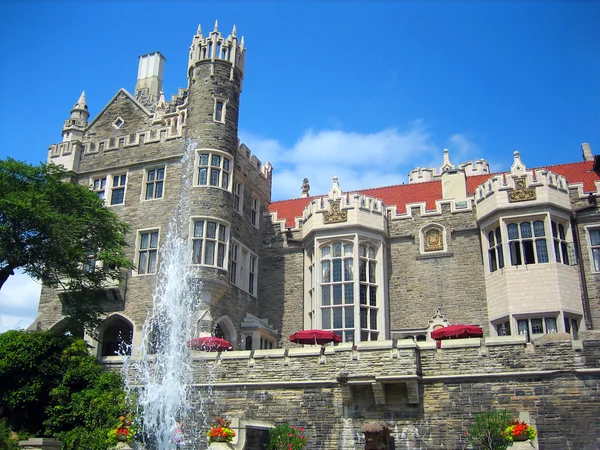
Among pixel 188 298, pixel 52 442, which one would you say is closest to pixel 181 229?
pixel 188 298

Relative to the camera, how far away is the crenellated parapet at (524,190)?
26.0 meters

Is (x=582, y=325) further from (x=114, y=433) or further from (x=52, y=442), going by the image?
(x=52, y=442)

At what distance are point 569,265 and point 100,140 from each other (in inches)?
839

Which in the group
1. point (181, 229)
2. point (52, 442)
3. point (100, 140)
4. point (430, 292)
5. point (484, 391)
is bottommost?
point (52, 442)

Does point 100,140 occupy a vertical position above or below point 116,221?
above

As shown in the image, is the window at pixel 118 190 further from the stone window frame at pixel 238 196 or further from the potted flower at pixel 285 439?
the potted flower at pixel 285 439

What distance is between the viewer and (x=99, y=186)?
30.0m

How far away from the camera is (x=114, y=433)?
19875mm

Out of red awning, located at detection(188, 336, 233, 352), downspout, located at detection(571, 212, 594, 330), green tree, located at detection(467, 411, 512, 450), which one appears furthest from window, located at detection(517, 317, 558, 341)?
red awning, located at detection(188, 336, 233, 352)

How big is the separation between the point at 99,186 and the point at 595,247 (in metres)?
21.6

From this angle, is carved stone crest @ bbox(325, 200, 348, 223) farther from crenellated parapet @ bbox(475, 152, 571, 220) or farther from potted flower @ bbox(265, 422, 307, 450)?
potted flower @ bbox(265, 422, 307, 450)

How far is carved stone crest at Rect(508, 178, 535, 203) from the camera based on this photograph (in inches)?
1028

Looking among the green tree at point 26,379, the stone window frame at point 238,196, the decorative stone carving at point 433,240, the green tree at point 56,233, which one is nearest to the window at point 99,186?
the green tree at point 56,233

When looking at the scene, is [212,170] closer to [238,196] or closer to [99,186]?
[238,196]
